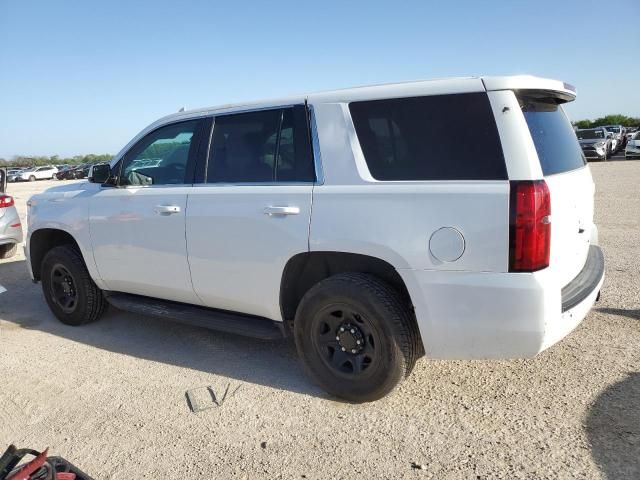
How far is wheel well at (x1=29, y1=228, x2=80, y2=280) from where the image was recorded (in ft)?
16.9

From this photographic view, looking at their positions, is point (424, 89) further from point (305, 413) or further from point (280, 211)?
point (305, 413)

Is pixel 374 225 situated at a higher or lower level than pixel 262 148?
lower

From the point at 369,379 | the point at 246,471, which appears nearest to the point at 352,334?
the point at 369,379

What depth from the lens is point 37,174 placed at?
50.6 m

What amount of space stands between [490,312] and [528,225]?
0.50 metres

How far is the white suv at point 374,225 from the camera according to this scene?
9.10 ft

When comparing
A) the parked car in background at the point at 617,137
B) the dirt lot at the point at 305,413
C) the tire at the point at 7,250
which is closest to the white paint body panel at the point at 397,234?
the dirt lot at the point at 305,413

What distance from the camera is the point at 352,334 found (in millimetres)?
3289

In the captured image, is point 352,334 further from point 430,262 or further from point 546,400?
point 546,400

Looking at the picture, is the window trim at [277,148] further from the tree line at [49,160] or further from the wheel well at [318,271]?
the tree line at [49,160]

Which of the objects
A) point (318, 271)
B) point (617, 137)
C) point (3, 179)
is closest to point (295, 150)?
point (318, 271)

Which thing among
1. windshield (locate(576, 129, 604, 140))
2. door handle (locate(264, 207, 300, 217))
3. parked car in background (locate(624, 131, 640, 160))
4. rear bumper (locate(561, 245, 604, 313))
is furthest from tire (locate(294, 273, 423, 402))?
windshield (locate(576, 129, 604, 140))

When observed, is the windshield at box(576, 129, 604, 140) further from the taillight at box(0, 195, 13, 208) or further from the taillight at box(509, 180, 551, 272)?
the taillight at box(509, 180, 551, 272)

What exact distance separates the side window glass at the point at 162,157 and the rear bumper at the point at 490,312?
2.13 meters
